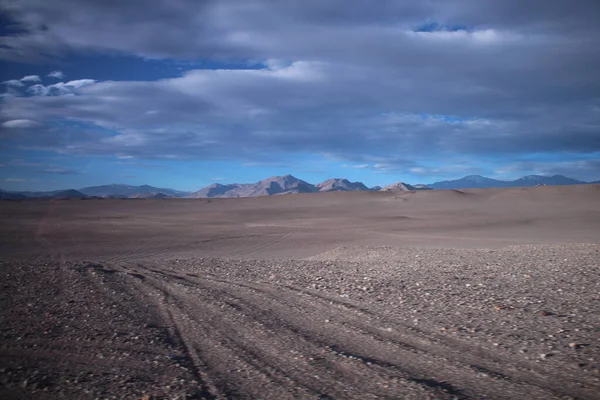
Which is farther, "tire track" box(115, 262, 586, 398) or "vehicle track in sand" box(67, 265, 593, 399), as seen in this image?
"tire track" box(115, 262, 586, 398)

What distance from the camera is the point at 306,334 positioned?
698cm

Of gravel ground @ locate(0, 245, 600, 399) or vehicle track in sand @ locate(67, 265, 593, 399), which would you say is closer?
vehicle track in sand @ locate(67, 265, 593, 399)

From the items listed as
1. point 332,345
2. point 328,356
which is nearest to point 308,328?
point 332,345

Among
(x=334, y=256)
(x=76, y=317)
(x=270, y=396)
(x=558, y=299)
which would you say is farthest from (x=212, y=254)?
(x=270, y=396)

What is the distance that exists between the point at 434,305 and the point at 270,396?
440 cm

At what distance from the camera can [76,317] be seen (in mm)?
7688

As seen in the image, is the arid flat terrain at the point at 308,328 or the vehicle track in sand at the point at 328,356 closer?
the vehicle track in sand at the point at 328,356

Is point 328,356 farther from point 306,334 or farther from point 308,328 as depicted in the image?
point 308,328

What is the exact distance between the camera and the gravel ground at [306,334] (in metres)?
5.11

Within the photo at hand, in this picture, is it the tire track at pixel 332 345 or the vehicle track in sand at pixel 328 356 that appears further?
the tire track at pixel 332 345

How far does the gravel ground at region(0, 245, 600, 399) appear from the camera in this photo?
511 cm

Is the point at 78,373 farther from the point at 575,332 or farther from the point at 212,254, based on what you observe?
the point at 212,254

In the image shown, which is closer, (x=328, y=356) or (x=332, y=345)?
(x=328, y=356)

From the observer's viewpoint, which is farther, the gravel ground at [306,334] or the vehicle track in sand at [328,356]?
the gravel ground at [306,334]
